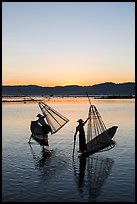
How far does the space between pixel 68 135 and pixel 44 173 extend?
1115cm

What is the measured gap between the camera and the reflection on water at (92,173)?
11455 millimetres

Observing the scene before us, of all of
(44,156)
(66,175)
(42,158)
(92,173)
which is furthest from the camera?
(44,156)

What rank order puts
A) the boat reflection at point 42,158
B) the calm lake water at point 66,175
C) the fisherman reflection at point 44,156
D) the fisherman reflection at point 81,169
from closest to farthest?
1. the calm lake water at point 66,175
2. the fisherman reflection at point 81,169
3. the boat reflection at point 42,158
4. the fisherman reflection at point 44,156

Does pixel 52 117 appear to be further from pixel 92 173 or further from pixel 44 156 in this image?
pixel 92 173

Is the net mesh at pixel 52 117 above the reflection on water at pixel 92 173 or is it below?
above

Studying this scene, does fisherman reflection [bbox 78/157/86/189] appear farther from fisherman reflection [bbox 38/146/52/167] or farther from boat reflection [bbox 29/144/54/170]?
fisherman reflection [bbox 38/146/52/167]

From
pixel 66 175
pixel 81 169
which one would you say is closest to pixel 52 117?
pixel 81 169

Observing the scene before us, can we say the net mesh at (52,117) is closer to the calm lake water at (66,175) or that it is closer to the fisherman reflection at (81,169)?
the calm lake water at (66,175)

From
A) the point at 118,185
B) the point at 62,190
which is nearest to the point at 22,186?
the point at 62,190

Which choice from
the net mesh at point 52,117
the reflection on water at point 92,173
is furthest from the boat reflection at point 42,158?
the net mesh at point 52,117

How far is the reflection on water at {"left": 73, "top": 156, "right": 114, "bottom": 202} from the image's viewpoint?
37.6ft

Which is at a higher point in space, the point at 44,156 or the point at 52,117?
the point at 52,117

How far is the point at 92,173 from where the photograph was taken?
45.0ft

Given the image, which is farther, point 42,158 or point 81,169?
point 42,158
